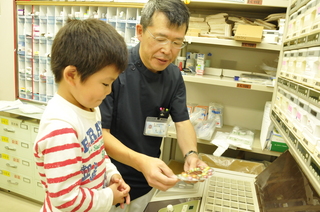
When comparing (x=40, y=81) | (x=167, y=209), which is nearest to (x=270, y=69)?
(x=167, y=209)

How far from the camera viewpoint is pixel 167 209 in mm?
857

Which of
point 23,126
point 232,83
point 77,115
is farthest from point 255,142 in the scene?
point 23,126

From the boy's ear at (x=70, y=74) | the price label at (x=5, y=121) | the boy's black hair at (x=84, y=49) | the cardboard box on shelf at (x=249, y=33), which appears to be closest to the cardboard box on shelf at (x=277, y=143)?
the cardboard box on shelf at (x=249, y=33)

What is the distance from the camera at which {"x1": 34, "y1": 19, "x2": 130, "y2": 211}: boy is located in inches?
25.7

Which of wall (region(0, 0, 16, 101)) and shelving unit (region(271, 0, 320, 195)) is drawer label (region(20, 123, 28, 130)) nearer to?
wall (region(0, 0, 16, 101))

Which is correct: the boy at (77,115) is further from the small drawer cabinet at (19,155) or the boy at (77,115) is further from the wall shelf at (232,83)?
the small drawer cabinet at (19,155)

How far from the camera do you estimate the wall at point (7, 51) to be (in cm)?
266

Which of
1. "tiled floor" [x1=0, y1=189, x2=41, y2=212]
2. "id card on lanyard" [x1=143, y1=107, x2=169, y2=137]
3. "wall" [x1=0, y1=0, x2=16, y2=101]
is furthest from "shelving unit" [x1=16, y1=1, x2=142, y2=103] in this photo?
"id card on lanyard" [x1=143, y1=107, x2=169, y2=137]

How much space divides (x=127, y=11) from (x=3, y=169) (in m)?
2.06

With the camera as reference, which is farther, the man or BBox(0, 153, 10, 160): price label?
BBox(0, 153, 10, 160): price label

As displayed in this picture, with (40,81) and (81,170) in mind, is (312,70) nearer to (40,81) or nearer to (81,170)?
(81,170)

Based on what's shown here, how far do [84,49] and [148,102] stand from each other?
0.62 metres

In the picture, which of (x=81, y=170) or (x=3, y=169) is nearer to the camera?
(x=81, y=170)

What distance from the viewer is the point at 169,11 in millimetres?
1075
